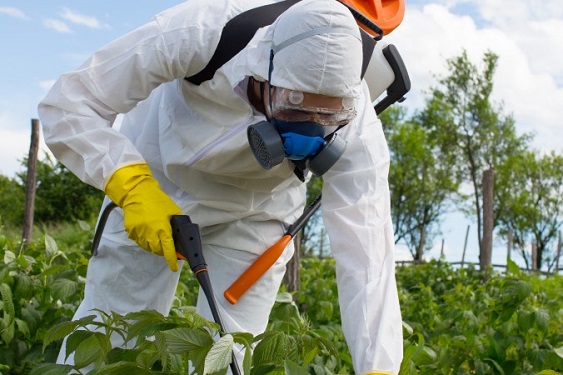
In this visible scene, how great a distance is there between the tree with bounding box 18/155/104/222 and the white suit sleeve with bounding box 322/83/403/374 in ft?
52.1

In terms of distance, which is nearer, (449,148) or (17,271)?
(17,271)

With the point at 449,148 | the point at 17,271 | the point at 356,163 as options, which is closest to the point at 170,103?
the point at 356,163

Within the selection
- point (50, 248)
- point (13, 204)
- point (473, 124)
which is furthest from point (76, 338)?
point (473, 124)

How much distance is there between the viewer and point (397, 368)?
233 centimetres

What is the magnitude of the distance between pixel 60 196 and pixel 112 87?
16.1 metres

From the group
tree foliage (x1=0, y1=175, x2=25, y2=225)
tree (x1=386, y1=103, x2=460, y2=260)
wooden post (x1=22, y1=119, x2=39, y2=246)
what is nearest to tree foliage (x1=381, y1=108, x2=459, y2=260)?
tree (x1=386, y1=103, x2=460, y2=260)

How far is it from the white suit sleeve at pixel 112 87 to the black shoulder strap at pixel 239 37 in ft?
0.09

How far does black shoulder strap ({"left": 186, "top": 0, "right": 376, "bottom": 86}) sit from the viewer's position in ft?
8.35

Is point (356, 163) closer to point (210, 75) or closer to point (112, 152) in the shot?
point (210, 75)

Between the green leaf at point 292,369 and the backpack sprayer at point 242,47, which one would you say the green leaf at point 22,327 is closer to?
the backpack sprayer at point 242,47

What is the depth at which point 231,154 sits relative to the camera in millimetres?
2615

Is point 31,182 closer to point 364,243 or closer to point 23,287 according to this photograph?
point 23,287

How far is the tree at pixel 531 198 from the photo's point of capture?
35188 millimetres

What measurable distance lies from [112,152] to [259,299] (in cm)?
73
